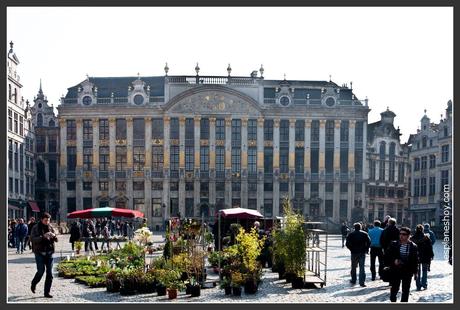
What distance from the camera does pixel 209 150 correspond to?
68.1m

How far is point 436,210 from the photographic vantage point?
58.6 m

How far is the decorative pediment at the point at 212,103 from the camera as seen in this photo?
6750cm

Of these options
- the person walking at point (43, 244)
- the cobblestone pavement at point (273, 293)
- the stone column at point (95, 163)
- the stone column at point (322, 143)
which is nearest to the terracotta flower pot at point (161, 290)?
the cobblestone pavement at point (273, 293)

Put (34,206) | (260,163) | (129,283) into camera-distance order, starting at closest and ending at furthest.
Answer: (129,283)
(34,206)
(260,163)

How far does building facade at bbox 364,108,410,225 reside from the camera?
77.2 metres

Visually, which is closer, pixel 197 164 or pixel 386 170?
pixel 197 164

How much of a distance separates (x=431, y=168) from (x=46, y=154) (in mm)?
40473

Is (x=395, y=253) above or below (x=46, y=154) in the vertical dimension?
below

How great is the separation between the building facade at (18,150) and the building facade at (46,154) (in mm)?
2360

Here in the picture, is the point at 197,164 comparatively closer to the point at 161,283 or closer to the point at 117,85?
the point at 117,85

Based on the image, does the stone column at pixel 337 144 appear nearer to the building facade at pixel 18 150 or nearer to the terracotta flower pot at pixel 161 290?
the building facade at pixel 18 150

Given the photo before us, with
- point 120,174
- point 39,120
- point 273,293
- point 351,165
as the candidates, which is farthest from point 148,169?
point 273,293

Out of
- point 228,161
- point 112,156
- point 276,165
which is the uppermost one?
point 112,156

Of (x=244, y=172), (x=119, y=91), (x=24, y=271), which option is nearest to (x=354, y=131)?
(x=244, y=172)
